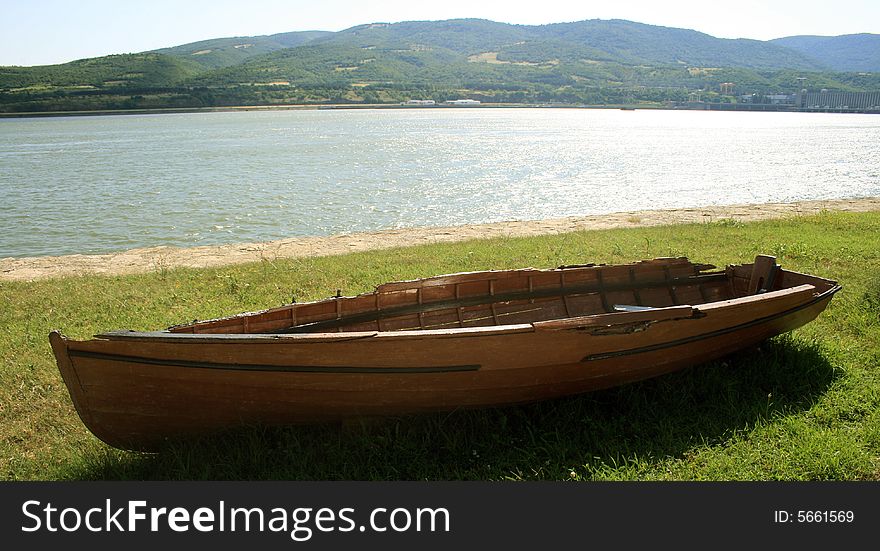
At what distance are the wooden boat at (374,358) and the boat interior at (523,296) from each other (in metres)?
0.02

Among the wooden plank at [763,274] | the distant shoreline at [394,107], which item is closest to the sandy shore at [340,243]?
the wooden plank at [763,274]

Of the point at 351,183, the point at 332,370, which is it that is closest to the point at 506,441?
the point at 332,370

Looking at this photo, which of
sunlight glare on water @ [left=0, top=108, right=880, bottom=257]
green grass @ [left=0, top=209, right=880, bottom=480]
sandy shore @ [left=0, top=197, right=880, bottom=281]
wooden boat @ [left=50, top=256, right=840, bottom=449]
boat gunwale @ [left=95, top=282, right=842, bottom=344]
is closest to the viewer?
boat gunwale @ [left=95, top=282, right=842, bottom=344]

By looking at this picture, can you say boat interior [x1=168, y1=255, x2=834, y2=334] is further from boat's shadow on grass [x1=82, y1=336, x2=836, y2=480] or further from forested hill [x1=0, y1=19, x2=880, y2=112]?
forested hill [x1=0, y1=19, x2=880, y2=112]

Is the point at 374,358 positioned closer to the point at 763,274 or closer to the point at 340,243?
the point at 763,274

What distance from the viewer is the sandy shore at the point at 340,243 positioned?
41.3ft

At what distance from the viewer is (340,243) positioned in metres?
15.0

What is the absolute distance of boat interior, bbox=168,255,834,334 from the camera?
564 cm

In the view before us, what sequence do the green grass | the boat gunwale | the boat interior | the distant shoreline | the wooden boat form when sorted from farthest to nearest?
the distant shoreline → the boat interior → the green grass → the wooden boat → the boat gunwale

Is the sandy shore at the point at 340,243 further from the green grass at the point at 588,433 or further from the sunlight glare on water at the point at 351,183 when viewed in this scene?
the green grass at the point at 588,433

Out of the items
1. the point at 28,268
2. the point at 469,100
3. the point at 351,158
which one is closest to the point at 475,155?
the point at 351,158

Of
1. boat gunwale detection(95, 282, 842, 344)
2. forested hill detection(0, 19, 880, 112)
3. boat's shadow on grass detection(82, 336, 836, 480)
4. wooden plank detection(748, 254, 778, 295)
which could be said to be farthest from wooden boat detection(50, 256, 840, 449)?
forested hill detection(0, 19, 880, 112)

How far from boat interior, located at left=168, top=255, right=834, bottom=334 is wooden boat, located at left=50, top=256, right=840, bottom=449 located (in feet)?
0.06

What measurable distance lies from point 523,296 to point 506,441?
6.33 ft
